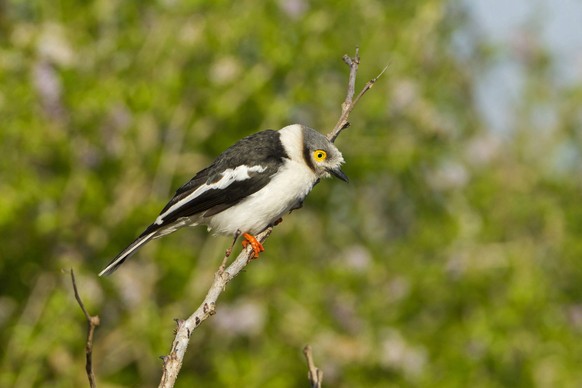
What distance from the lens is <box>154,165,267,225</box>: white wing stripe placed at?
15.0 ft

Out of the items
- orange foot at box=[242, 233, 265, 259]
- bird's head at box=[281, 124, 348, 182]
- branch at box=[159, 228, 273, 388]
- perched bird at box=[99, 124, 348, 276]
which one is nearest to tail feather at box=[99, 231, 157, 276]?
perched bird at box=[99, 124, 348, 276]

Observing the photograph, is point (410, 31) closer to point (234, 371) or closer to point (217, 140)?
point (217, 140)

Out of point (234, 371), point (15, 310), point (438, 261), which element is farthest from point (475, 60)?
point (15, 310)

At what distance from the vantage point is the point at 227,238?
314 inches

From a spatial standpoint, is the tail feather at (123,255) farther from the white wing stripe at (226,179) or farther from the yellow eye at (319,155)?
the yellow eye at (319,155)

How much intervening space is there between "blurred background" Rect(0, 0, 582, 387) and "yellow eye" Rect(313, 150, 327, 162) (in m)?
2.87

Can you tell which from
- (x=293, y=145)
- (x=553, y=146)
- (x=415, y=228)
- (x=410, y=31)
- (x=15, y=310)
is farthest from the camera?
(x=553, y=146)

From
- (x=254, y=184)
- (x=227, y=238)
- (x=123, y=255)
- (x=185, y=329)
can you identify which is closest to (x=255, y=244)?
(x=254, y=184)

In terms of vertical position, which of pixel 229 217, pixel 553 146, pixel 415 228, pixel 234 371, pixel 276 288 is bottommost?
pixel 229 217

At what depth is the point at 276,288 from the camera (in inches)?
331

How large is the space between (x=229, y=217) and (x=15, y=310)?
11.7 ft

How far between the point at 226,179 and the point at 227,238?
3.39 metres

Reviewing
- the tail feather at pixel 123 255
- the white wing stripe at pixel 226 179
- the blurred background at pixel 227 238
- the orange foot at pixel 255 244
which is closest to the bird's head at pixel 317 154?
the white wing stripe at pixel 226 179

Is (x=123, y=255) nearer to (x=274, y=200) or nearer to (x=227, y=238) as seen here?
(x=274, y=200)
